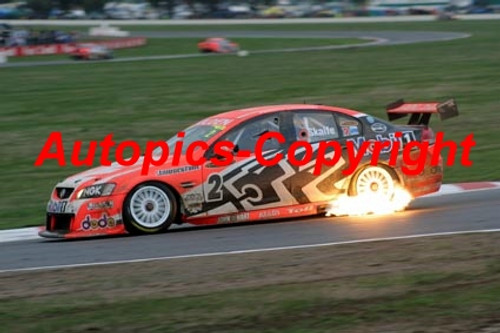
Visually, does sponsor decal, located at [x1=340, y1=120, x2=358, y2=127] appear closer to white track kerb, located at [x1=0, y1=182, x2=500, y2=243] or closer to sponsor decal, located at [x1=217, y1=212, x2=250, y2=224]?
sponsor decal, located at [x1=217, y1=212, x2=250, y2=224]

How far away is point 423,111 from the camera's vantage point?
12.2 meters

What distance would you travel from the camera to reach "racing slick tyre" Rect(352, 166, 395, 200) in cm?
1144

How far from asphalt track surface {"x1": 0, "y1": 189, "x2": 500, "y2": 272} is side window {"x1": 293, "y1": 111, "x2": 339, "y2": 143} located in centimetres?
86

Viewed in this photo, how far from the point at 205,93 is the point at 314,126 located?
57.4ft

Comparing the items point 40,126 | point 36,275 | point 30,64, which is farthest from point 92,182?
point 30,64

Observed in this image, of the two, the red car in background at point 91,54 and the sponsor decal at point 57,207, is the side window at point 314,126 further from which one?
the red car in background at point 91,54

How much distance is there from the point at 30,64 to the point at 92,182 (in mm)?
34325

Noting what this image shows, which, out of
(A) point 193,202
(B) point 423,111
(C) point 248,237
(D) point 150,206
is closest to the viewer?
(C) point 248,237

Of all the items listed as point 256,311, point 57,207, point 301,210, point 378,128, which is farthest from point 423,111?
point 256,311

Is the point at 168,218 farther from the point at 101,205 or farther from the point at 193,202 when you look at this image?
the point at 101,205

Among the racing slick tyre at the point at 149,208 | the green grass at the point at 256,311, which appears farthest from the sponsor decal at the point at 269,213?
the green grass at the point at 256,311

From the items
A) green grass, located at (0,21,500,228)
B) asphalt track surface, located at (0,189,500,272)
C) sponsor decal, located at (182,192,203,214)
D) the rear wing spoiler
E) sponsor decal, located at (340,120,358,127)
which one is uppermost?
green grass, located at (0,21,500,228)

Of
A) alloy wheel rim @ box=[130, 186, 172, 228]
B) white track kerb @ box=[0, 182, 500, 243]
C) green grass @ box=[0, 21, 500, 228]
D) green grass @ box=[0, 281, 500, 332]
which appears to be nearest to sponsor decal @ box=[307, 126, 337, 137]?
alloy wheel rim @ box=[130, 186, 172, 228]

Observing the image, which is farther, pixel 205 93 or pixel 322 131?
pixel 205 93
